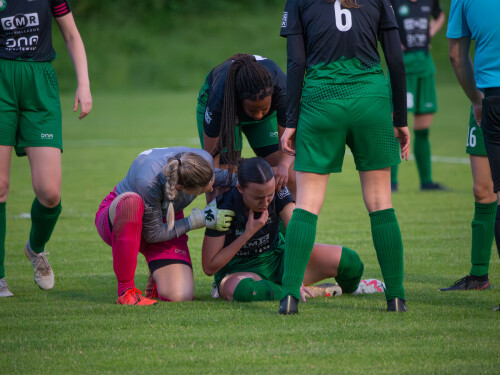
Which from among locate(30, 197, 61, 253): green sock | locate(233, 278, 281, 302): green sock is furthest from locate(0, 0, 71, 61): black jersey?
locate(233, 278, 281, 302): green sock

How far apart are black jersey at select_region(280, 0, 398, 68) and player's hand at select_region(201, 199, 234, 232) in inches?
45.0

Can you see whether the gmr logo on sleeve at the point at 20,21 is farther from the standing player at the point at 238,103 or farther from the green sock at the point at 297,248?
the green sock at the point at 297,248

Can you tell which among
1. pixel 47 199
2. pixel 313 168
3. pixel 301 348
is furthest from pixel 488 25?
pixel 47 199

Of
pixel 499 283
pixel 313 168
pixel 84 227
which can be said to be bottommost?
pixel 84 227

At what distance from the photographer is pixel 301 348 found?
3781 millimetres

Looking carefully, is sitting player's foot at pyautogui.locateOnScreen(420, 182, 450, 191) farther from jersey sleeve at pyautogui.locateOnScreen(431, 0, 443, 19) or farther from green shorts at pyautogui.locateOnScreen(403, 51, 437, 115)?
jersey sleeve at pyautogui.locateOnScreen(431, 0, 443, 19)

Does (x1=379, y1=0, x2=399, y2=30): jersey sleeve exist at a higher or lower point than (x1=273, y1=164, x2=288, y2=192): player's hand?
higher

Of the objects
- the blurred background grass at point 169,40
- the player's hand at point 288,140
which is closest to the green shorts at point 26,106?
the player's hand at point 288,140

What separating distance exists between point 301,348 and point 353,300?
1301 mm

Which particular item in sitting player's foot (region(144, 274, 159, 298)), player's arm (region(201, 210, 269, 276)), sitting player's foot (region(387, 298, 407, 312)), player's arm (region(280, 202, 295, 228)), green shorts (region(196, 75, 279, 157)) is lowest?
sitting player's foot (region(144, 274, 159, 298))

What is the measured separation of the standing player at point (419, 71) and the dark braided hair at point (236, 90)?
5.67 metres

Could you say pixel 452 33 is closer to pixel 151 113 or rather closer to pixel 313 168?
pixel 313 168

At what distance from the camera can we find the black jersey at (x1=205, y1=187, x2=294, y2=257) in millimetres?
5105

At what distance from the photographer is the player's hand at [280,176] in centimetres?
527
